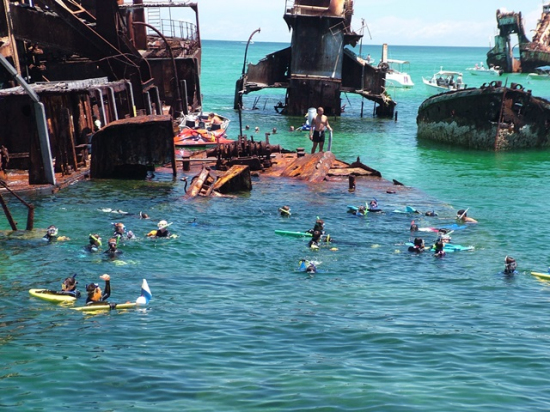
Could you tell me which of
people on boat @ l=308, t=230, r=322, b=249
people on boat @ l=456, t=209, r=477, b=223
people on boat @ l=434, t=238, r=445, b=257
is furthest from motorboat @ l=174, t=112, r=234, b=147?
people on boat @ l=434, t=238, r=445, b=257

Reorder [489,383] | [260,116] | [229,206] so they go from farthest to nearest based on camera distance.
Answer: [260,116] → [229,206] → [489,383]

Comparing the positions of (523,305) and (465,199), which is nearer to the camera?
(523,305)

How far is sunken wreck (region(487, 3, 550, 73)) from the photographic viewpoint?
452ft

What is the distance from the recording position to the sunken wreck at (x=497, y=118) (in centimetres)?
4859

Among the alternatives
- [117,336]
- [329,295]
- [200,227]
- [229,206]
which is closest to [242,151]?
[229,206]

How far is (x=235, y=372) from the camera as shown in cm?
1388

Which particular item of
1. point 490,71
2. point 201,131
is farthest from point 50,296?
point 490,71

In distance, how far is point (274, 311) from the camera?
17.3 metres

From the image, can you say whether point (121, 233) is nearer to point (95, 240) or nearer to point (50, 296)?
point (95, 240)

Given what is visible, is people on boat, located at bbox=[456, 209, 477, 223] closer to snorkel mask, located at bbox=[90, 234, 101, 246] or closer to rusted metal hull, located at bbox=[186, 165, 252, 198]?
rusted metal hull, located at bbox=[186, 165, 252, 198]

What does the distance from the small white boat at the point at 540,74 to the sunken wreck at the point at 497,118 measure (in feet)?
311

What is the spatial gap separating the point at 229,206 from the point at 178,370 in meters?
14.7

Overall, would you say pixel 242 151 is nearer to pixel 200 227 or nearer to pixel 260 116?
pixel 200 227

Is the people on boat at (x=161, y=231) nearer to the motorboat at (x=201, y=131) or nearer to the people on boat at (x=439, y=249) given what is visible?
the people on boat at (x=439, y=249)
